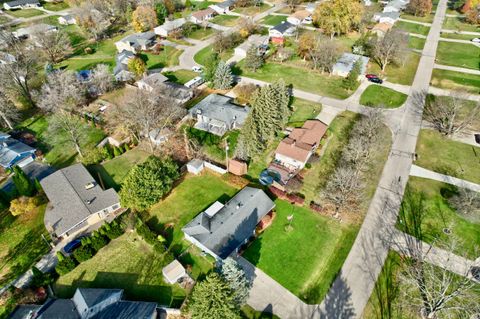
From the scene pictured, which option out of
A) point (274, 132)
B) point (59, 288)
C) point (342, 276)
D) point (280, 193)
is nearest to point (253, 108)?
point (274, 132)

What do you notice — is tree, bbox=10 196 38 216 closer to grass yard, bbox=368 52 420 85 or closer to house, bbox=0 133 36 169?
house, bbox=0 133 36 169

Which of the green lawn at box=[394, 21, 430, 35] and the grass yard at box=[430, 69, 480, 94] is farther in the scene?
the green lawn at box=[394, 21, 430, 35]

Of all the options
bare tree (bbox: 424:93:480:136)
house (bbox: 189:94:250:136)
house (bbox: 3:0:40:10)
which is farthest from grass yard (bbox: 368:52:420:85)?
house (bbox: 3:0:40:10)

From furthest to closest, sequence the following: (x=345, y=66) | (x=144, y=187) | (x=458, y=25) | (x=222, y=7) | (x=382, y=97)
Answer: (x=222, y=7) → (x=458, y=25) → (x=345, y=66) → (x=382, y=97) → (x=144, y=187)

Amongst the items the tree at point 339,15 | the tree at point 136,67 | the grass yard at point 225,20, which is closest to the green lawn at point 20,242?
the tree at point 136,67

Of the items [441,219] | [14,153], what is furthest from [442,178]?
[14,153]

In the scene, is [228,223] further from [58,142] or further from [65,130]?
[58,142]
